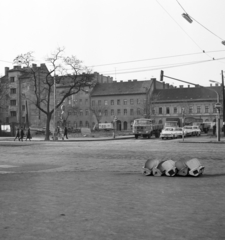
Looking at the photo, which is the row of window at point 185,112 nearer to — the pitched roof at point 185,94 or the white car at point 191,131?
the pitched roof at point 185,94

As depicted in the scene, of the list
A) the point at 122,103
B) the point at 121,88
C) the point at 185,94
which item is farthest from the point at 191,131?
the point at 121,88

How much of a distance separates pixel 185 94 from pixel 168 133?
60.9 meters

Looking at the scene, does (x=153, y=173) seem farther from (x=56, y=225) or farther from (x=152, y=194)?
(x=56, y=225)

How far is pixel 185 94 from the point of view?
105 m

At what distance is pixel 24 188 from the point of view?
962 cm

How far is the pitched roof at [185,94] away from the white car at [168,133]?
55.3 metres

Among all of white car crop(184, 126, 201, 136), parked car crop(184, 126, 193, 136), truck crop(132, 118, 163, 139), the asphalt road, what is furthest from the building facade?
the asphalt road

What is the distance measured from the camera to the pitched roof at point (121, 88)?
353ft

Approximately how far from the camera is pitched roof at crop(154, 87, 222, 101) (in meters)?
102

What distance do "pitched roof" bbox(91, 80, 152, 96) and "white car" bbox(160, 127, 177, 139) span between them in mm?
58641

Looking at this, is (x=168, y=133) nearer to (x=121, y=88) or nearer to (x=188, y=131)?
(x=188, y=131)

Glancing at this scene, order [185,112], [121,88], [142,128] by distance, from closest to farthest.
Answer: [142,128]
[185,112]
[121,88]

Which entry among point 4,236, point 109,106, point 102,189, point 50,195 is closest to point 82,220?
point 4,236

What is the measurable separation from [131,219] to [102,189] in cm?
325
